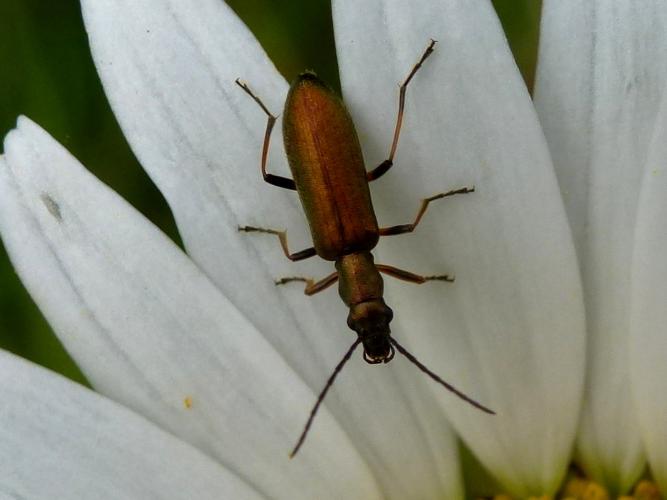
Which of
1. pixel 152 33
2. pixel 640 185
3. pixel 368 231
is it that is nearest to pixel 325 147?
pixel 368 231

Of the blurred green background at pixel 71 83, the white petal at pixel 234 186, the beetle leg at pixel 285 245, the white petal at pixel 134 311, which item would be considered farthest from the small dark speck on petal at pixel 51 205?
the blurred green background at pixel 71 83

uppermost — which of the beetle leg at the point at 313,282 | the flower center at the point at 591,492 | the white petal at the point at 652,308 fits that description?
the beetle leg at the point at 313,282

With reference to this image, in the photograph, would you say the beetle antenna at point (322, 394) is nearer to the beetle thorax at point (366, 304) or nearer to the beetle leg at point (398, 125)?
the beetle thorax at point (366, 304)

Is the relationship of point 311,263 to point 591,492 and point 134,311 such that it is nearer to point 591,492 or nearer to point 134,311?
point 134,311

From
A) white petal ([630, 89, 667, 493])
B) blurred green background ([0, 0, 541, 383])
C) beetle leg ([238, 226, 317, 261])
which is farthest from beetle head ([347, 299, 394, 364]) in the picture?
blurred green background ([0, 0, 541, 383])

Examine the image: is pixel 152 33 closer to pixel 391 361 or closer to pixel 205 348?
pixel 205 348

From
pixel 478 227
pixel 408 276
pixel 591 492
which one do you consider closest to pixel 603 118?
pixel 478 227
